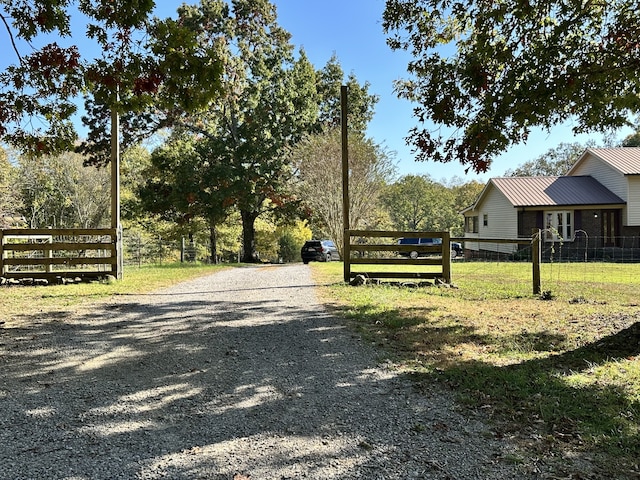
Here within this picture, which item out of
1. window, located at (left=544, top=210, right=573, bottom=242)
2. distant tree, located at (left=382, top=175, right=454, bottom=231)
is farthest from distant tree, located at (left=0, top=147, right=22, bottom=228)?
distant tree, located at (left=382, top=175, right=454, bottom=231)

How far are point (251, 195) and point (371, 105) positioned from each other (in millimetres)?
12540

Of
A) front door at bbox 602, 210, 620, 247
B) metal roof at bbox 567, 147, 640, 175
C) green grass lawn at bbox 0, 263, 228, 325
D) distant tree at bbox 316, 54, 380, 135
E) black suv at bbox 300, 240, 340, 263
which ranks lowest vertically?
green grass lawn at bbox 0, 263, 228, 325

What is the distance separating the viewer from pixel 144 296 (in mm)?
9375

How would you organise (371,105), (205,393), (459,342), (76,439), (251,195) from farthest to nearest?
(371,105) → (251,195) → (459,342) → (205,393) → (76,439)

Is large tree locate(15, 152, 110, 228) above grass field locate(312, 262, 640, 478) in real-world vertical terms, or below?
above

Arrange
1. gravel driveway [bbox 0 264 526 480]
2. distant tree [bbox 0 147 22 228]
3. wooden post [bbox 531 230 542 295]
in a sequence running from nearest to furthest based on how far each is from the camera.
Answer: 1. gravel driveway [bbox 0 264 526 480]
2. wooden post [bbox 531 230 542 295]
3. distant tree [bbox 0 147 22 228]

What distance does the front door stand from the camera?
25375mm

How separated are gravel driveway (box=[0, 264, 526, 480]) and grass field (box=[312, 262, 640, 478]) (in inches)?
13.8

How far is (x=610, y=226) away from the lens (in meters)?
25.7

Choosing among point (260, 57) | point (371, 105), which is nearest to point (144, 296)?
point (260, 57)

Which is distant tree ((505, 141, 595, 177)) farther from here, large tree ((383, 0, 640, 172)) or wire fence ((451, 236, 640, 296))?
large tree ((383, 0, 640, 172))

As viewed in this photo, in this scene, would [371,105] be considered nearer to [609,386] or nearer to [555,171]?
[609,386]

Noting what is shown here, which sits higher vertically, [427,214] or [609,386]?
[427,214]

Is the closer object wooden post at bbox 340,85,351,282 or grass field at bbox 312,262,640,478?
grass field at bbox 312,262,640,478
